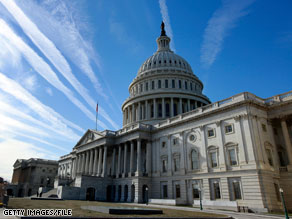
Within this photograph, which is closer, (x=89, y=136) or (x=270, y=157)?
(x=270, y=157)

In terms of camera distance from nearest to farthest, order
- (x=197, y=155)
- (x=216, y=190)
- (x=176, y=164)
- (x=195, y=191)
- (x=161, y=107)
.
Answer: (x=216, y=190) < (x=195, y=191) < (x=197, y=155) < (x=176, y=164) < (x=161, y=107)

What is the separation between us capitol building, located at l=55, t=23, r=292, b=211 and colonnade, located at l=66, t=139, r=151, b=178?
0.24m

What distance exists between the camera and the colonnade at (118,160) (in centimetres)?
5345

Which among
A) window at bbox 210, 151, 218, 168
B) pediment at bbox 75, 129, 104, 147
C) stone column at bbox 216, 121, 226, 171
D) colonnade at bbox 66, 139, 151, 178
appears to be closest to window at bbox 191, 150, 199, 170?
window at bbox 210, 151, 218, 168

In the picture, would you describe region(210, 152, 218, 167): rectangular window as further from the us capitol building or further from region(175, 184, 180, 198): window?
region(175, 184, 180, 198): window

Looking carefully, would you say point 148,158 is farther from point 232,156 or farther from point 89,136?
point 89,136

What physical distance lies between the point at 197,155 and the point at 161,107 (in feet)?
101

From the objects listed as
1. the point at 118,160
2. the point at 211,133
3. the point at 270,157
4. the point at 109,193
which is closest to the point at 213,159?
the point at 211,133

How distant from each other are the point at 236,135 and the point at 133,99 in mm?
44123

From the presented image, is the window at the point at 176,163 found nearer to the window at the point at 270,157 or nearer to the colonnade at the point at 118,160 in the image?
the colonnade at the point at 118,160

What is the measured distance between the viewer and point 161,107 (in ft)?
241

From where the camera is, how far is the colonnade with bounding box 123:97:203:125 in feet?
232

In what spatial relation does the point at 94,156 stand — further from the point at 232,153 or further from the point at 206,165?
the point at 232,153

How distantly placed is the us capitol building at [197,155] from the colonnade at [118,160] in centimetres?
24
